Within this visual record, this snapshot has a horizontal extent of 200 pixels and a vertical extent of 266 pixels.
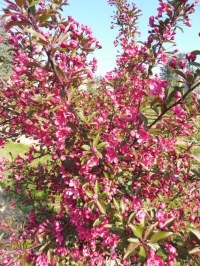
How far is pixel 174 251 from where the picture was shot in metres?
1.81

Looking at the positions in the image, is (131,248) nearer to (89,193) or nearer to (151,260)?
(151,260)

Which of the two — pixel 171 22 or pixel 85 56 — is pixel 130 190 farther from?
pixel 171 22

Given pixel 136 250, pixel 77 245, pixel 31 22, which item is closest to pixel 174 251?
pixel 136 250

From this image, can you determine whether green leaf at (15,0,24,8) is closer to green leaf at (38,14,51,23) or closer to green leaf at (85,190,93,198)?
green leaf at (38,14,51,23)

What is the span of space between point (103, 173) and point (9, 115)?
5.71 ft


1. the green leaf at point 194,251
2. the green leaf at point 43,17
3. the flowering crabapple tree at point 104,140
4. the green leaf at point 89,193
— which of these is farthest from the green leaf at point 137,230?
the green leaf at point 43,17

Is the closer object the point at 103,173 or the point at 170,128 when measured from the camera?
the point at 103,173

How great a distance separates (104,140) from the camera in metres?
2.61

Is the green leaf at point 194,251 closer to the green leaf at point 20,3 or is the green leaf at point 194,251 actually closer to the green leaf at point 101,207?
the green leaf at point 101,207

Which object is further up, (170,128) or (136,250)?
(170,128)

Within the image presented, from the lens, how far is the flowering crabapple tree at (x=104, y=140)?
1861 mm

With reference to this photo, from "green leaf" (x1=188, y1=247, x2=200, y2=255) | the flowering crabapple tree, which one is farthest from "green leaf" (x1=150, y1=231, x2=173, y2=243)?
"green leaf" (x1=188, y1=247, x2=200, y2=255)

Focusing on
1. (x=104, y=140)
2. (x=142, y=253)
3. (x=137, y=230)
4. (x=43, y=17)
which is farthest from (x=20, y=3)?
(x=142, y=253)

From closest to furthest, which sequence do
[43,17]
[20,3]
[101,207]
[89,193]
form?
[20,3], [43,17], [101,207], [89,193]
